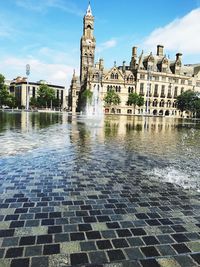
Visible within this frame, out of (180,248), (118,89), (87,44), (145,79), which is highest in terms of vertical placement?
(87,44)

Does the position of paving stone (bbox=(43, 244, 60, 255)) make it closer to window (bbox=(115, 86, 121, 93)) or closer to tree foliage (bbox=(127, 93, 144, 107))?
tree foliage (bbox=(127, 93, 144, 107))

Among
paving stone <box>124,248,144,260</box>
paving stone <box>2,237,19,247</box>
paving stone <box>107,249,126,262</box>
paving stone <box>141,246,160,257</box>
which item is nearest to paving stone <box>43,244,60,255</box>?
paving stone <box>2,237,19,247</box>

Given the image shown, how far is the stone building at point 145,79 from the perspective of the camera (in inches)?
3627

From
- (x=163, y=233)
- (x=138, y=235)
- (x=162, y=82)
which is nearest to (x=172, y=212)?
(x=163, y=233)

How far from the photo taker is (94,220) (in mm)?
4738

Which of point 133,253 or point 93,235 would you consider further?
point 93,235

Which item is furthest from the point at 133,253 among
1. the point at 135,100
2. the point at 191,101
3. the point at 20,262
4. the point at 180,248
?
the point at 135,100

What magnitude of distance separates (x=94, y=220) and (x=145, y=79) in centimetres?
9581

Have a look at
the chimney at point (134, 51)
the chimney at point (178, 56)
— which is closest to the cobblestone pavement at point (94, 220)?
the chimney at point (134, 51)

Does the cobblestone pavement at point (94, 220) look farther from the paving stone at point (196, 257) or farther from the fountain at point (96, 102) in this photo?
the fountain at point (96, 102)

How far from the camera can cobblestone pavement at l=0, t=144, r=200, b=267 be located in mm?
3592

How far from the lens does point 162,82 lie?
326 ft

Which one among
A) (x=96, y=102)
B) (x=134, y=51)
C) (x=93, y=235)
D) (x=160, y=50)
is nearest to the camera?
(x=93, y=235)

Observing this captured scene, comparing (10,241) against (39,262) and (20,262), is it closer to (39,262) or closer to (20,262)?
(20,262)
